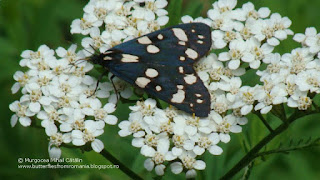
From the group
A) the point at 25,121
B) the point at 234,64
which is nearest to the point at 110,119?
the point at 25,121

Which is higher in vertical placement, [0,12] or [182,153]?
[0,12]

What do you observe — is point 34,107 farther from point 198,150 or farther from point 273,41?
point 273,41

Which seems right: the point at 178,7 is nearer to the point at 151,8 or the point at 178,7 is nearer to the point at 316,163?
the point at 151,8

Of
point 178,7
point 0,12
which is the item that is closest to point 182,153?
point 178,7

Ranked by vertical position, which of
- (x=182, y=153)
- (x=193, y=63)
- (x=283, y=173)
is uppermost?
(x=193, y=63)

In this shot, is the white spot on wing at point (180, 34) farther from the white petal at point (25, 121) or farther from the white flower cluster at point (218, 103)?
the white petal at point (25, 121)

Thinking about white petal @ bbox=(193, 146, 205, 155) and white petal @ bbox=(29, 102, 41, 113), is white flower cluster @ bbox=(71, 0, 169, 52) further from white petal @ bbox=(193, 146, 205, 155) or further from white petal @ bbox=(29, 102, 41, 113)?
white petal @ bbox=(193, 146, 205, 155)

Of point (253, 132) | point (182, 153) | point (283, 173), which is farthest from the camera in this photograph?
point (283, 173)
